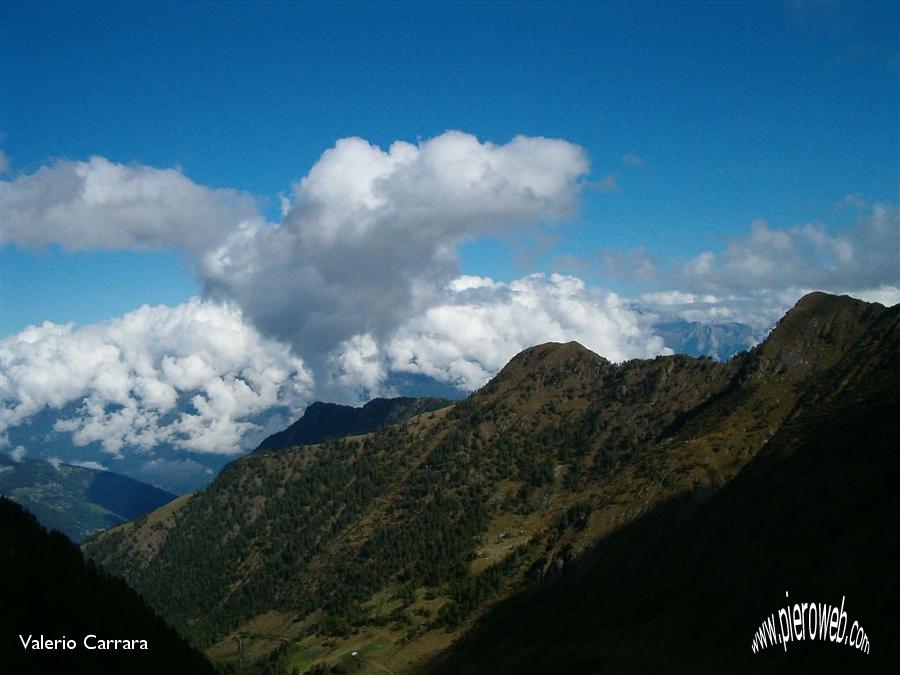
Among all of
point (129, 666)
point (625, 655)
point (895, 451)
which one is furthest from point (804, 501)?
point (129, 666)

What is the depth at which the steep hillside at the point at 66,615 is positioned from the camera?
6912 cm

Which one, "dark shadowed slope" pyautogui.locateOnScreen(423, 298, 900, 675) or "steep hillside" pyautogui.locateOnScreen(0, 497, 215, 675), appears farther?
"dark shadowed slope" pyautogui.locateOnScreen(423, 298, 900, 675)

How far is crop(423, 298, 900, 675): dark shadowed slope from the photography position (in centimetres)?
9531

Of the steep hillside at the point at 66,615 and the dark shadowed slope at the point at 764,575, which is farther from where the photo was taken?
the dark shadowed slope at the point at 764,575

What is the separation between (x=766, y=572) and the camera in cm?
12625

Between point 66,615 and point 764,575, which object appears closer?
point 66,615

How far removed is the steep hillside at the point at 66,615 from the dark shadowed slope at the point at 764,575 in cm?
8144

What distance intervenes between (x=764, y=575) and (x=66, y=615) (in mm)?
112279

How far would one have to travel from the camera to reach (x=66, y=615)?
79688mm

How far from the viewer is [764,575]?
126m

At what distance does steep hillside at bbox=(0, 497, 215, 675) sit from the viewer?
6912cm

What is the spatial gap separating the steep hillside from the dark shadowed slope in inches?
3206

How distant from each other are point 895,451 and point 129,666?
448 feet

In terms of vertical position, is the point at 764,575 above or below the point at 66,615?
below
